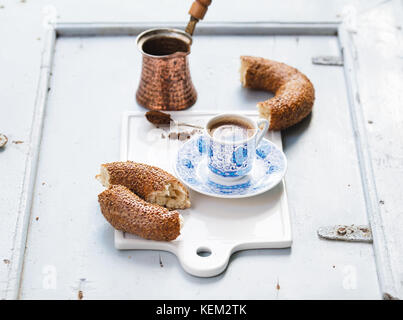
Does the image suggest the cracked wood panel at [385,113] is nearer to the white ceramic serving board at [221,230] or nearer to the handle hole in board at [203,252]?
the white ceramic serving board at [221,230]

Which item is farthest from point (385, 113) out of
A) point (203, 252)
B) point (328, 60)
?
point (203, 252)

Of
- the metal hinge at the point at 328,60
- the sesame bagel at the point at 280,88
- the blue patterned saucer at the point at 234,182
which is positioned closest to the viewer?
the blue patterned saucer at the point at 234,182

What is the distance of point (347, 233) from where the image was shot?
1.14m

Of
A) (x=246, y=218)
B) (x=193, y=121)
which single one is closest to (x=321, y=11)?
(x=193, y=121)

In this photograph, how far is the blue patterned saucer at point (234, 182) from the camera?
117 cm

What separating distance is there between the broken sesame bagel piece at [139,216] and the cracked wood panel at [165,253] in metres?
0.05

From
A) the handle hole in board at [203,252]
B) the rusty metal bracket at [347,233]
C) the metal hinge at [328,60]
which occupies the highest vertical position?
the metal hinge at [328,60]

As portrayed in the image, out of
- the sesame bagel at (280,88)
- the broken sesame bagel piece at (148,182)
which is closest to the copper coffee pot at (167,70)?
the sesame bagel at (280,88)

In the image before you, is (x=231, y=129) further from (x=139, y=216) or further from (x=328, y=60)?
(x=328, y=60)

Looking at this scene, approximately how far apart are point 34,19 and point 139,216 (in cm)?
94

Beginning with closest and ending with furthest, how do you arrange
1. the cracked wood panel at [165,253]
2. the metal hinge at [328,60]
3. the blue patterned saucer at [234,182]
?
the cracked wood panel at [165,253] → the blue patterned saucer at [234,182] → the metal hinge at [328,60]

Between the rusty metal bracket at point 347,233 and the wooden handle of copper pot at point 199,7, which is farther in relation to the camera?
the wooden handle of copper pot at point 199,7

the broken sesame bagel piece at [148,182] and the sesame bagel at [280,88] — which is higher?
the sesame bagel at [280,88]
